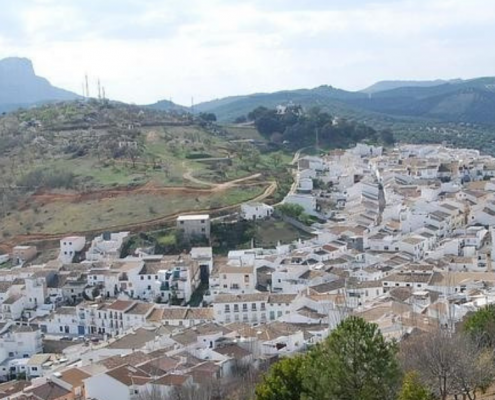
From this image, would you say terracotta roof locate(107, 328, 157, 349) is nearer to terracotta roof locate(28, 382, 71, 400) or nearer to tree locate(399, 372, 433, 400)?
terracotta roof locate(28, 382, 71, 400)

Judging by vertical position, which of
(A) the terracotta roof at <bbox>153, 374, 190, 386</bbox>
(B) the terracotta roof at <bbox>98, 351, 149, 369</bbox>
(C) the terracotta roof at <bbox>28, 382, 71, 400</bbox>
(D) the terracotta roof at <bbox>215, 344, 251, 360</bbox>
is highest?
(A) the terracotta roof at <bbox>153, 374, 190, 386</bbox>

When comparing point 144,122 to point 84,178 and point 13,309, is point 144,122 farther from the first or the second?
point 13,309

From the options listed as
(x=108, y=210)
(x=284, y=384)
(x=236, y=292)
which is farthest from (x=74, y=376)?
(x=108, y=210)

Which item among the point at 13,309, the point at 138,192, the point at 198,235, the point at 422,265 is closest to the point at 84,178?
the point at 138,192

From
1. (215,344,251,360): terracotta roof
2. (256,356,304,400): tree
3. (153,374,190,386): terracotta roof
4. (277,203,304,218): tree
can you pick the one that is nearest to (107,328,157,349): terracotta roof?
(215,344,251,360): terracotta roof

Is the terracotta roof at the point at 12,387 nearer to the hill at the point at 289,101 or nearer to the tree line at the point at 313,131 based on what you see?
the tree line at the point at 313,131

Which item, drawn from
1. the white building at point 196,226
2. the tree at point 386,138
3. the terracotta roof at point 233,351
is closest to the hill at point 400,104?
the tree at point 386,138
